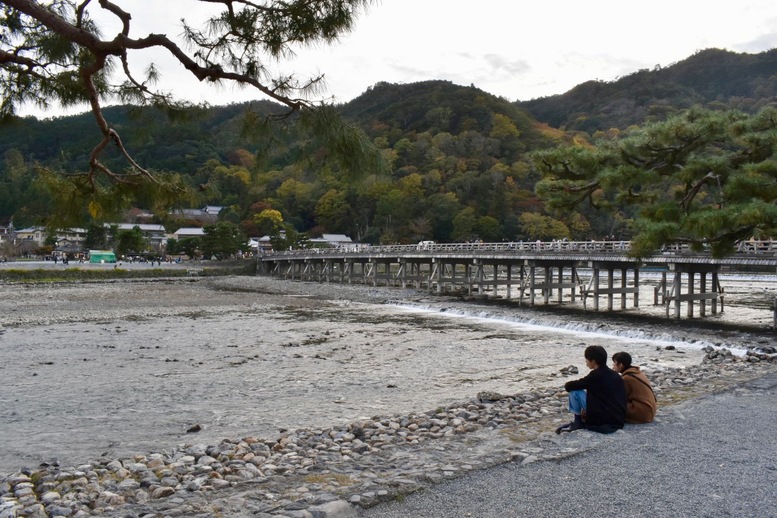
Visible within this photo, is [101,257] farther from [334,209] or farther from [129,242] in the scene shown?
[334,209]

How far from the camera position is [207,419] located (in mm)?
7641

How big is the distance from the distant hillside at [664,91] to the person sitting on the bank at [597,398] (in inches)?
3538

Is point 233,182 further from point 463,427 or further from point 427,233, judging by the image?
point 463,427

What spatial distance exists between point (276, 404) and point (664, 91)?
106 metres

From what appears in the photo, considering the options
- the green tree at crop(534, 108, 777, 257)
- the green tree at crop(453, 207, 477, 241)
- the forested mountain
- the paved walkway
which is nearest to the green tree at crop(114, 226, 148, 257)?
the forested mountain

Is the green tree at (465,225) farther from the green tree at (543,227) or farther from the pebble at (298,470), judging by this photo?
the pebble at (298,470)

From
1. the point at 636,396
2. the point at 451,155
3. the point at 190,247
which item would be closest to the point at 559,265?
the point at 636,396

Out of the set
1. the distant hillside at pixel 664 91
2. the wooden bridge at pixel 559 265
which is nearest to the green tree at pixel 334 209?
the wooden bridge at pixel 559 265

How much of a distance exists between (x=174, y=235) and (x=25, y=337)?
200 feet

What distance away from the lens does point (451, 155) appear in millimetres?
73438

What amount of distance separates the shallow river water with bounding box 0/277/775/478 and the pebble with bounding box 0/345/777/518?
3.39ft

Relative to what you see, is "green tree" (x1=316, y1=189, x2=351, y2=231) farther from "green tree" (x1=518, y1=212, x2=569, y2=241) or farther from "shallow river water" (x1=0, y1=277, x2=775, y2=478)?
"shallow river water" (x1=0, y1=277, x2=775, y2=478)

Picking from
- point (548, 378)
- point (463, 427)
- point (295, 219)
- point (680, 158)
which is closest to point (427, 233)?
point (295, 219)

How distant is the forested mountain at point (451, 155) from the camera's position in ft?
200
